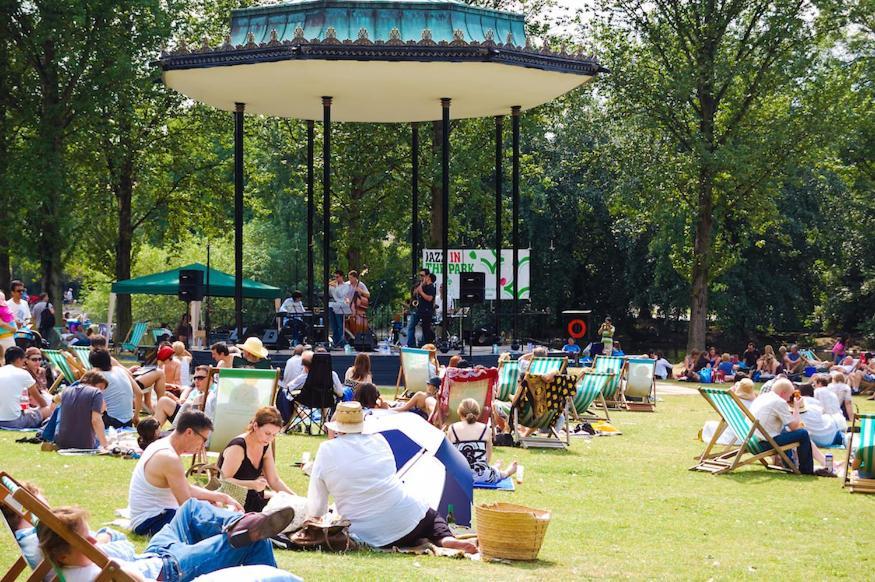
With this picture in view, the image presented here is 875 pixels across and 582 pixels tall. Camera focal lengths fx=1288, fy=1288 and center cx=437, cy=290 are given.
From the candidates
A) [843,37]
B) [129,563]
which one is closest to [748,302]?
[843,37]

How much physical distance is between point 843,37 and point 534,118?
32.1 feet

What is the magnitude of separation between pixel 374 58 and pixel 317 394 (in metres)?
7.73

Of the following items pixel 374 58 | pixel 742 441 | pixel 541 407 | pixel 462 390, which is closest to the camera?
pixel 742 441

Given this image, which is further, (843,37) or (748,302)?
(748,302)

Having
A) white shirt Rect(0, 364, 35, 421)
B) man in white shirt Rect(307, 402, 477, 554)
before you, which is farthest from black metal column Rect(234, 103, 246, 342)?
man in white shirt Rect(307, 402, 477, 554)

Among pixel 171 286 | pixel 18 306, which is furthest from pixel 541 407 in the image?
pixel 171 286

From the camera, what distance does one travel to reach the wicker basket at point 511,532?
818cm

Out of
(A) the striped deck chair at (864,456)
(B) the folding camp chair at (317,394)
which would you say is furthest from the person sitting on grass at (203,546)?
(B) the folding camp chair at (317,394)

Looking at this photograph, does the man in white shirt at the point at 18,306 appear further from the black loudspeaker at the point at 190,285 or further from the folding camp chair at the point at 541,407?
the folding camp chair at the point at 541,407

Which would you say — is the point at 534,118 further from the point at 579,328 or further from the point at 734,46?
the point at 579,328

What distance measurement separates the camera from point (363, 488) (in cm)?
839

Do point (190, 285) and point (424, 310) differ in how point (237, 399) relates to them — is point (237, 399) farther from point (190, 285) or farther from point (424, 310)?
point (190, 285)

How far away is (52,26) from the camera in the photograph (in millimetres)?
31172

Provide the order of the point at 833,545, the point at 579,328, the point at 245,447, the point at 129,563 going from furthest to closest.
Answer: the point at 579,328
the point at 833,545
the point at 245,447
the point at 129,563
